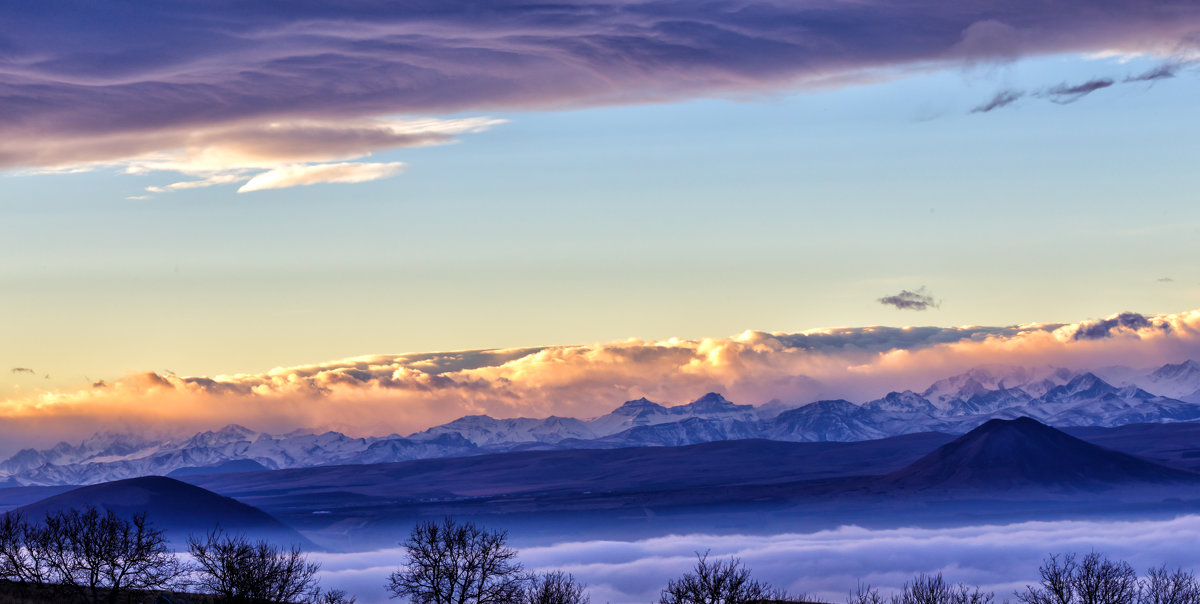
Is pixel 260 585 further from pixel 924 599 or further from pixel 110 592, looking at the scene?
pixel 924 599

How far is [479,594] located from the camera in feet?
477

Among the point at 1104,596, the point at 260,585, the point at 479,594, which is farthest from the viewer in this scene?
the point at 1104,596

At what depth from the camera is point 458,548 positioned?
6009 inches

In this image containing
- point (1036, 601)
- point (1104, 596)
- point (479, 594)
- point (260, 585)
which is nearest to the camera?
point (260, 585)

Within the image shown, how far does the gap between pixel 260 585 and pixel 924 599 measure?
77785 millimetres

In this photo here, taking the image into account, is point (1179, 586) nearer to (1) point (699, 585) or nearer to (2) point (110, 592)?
(1) point (699, 585)

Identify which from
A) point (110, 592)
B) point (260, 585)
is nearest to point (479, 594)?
point (260, 585)

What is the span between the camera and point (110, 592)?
14175 cm

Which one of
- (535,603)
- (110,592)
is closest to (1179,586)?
(535,603)

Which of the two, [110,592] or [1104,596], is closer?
[110,592]

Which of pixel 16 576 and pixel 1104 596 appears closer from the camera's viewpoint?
pixel 16 576

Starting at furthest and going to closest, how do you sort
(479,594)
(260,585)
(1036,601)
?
(1036,601) < (479,594) < (260,585)

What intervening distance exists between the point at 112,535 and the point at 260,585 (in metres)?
18.9

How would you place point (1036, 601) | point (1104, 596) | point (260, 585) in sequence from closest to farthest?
point (260, 585) < point (1104, 596) < point (1036, 601)
